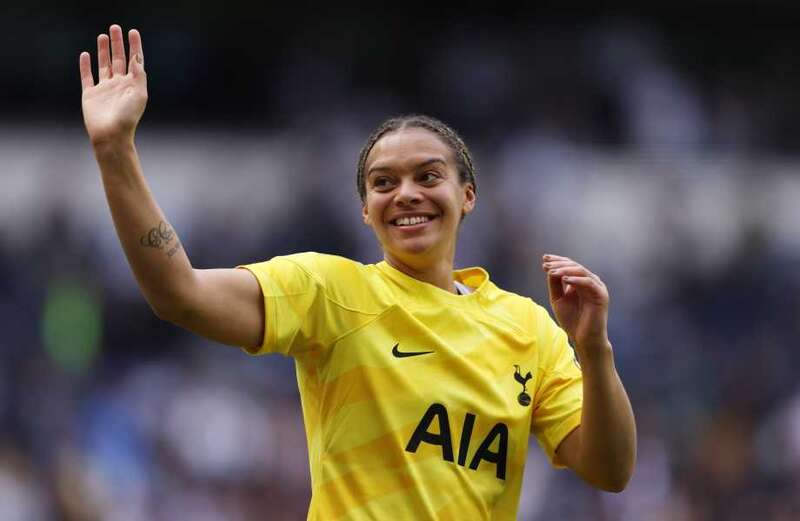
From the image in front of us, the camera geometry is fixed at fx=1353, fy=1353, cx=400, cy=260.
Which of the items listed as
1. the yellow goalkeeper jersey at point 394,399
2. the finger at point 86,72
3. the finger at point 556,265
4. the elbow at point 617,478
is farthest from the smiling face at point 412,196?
the finger at point 86,72

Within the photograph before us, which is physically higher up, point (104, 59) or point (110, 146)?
point (104, 59)

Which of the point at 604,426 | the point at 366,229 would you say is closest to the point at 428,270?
the point at 604,426

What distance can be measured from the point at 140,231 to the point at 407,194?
968 millimetres

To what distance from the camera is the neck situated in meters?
4.16

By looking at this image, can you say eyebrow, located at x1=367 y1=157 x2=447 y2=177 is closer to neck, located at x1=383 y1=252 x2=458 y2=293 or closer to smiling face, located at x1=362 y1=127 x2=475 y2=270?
smiling face, located at x1=362 y1=127 x2=475 y2=270

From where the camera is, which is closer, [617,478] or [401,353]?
[401,353]

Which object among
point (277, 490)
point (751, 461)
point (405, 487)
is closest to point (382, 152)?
point (405, 487)

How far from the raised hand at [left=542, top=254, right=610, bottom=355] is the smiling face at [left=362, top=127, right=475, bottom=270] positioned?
0.37 metres

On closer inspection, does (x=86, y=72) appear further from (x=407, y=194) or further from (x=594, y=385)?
(x=594, y=385)

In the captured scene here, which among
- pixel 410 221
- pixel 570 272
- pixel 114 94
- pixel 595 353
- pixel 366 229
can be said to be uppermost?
pixel 114 94

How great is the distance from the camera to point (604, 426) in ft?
13.3

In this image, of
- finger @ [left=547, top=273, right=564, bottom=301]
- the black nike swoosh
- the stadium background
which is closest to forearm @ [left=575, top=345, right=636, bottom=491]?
finger @ [left=547, top=273, right=564, bottom=301]

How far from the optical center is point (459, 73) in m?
14.0

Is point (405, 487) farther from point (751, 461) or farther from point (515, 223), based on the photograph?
point (515, 223)
